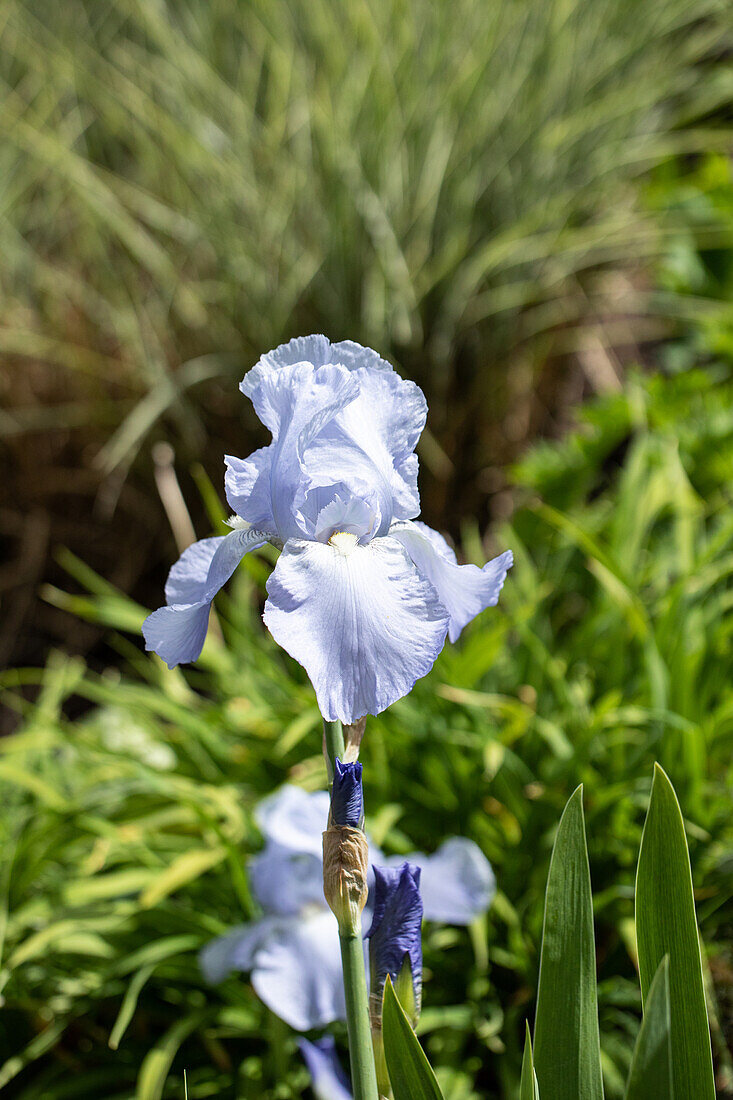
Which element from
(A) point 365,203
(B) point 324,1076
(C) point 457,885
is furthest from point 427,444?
(B) point 324,1076

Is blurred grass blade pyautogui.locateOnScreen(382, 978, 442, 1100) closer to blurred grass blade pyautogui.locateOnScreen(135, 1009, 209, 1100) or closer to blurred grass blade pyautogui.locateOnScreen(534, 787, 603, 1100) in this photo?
blurred grass blade pyautogui.locateOnScreen(534, 787, 603, 1100)

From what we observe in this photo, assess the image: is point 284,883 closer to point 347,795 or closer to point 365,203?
point 347,795

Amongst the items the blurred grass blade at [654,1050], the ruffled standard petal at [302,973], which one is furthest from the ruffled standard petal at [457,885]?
the blurred grass blade at [654,1050]

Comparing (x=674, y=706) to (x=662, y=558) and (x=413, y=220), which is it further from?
(x=413, y=220)

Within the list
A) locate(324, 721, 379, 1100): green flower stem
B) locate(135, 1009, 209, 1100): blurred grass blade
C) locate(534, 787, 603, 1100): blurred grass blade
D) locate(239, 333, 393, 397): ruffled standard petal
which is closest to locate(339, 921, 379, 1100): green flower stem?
locate(324, 721, 379, 1100): green flower stem

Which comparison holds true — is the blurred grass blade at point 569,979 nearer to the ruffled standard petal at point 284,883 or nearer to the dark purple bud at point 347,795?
the dark purple bud at point 347,795

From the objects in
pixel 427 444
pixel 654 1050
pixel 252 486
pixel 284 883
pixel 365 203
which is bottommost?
pixel 654 1050
